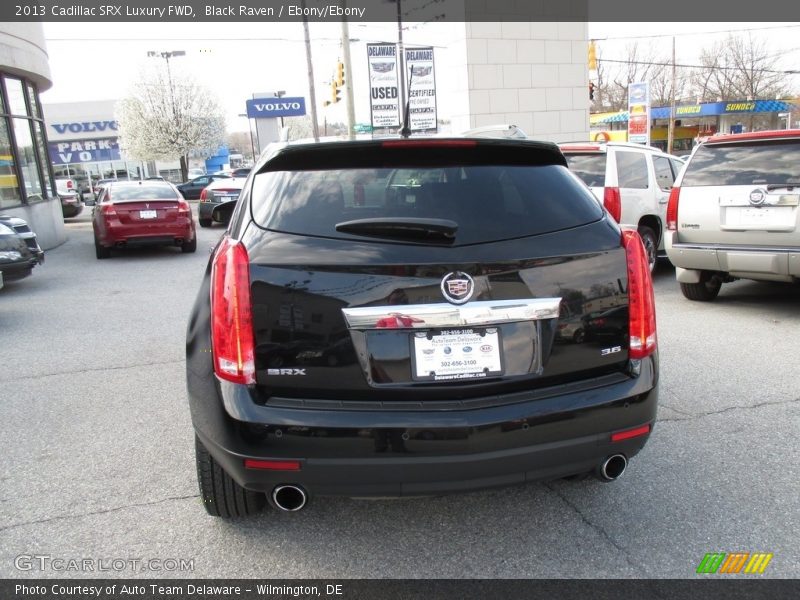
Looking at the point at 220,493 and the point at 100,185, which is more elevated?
the point at 100,185

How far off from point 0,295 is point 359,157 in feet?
27.0

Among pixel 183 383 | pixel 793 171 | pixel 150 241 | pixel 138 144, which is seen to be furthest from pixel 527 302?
pixel 138 144

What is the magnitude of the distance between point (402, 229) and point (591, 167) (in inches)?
258

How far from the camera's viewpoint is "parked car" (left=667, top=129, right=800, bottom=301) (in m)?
6.03

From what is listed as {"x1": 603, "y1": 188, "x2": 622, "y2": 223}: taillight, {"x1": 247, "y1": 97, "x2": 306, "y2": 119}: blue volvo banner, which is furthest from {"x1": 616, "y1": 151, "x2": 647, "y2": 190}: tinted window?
{"x1": 247, "y1": 97, "x2": 306, "y2": 119}: blue volvo banner

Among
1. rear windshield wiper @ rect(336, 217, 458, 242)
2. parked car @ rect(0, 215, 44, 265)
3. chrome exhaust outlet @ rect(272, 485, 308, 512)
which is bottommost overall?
chrome exhaust outlet @ rect(272, 485, 308, 512)

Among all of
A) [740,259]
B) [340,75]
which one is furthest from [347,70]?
[740,259]

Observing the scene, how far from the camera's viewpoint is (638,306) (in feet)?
8.49

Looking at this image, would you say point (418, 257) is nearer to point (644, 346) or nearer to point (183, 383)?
point (644, 346)

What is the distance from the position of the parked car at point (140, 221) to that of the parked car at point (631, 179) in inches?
299

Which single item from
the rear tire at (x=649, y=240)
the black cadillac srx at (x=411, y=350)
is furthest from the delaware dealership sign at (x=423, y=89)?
the black cadillac srx at (x=411, y=350)

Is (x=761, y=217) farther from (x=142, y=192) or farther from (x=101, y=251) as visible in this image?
(x=101, y=251)

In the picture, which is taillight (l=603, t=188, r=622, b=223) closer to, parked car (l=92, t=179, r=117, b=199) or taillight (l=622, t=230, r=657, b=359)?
taillight (l=622, t=230, r=657, b=359)

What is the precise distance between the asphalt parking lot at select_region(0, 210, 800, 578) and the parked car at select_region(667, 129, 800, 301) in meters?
1.25
